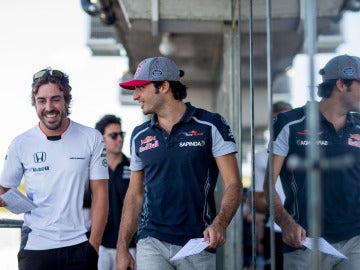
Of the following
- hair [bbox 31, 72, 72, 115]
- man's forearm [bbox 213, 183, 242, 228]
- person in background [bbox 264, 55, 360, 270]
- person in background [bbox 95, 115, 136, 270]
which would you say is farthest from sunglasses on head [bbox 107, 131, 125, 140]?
man's forearm [bbox 213, 183, 242, 228]

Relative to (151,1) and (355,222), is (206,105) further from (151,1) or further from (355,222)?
(355,222)

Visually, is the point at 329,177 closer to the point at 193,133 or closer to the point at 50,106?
the point at 193,133

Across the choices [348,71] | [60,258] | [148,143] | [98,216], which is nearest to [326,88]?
[348,71]

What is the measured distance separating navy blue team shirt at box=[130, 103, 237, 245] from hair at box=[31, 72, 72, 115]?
610mm

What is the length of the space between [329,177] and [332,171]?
82 mm

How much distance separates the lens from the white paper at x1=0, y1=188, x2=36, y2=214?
3825 millimetres

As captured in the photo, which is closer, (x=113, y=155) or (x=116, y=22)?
(x=113, y=155)

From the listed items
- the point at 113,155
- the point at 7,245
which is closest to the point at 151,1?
the point at 113,155

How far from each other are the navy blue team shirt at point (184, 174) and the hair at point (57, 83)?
0.61m

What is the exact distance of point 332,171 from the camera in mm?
3633

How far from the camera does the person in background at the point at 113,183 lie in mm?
5840

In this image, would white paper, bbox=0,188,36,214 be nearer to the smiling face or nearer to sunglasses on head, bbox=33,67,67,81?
the smiling face

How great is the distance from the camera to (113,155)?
620 cm

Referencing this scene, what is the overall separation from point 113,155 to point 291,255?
8.69 ft
